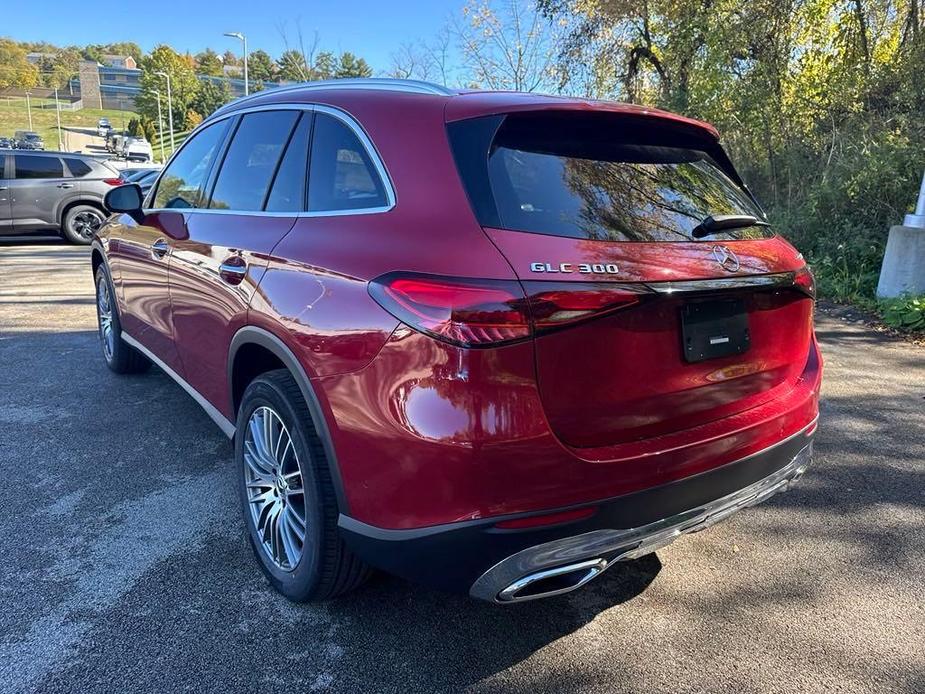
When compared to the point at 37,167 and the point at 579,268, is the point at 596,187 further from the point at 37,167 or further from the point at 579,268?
the point at 37,167

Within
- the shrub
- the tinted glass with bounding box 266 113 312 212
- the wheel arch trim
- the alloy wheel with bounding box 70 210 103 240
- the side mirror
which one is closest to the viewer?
the wheel arch trim

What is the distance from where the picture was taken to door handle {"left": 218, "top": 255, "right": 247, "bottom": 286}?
2697 millimetres

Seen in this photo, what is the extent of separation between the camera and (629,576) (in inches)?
109

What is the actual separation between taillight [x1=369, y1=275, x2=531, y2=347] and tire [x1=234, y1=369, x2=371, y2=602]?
2.33 ft

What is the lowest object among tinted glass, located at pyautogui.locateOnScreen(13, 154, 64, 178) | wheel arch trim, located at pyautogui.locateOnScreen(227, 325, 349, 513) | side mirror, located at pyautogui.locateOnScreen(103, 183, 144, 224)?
wheel arch trim, located at pyautogui.locateOnScreen(227, 325, 349, 513)

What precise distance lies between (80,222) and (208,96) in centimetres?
7644

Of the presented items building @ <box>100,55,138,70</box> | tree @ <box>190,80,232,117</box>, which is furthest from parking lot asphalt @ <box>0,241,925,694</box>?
building @ <box>100,55,138,70</box>

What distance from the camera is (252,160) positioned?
3.10 metres

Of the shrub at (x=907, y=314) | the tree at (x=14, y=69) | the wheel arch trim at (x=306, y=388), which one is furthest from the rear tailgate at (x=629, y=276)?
the tree at (x=14, y=69)

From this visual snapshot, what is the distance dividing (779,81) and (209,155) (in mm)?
9720

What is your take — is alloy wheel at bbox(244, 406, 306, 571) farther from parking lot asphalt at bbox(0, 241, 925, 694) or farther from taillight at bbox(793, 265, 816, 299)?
taillight at bbox(793, 265, 816, 299)

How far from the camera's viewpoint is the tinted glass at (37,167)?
12492 millimetres

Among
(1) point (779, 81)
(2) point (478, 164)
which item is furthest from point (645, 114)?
(1) point (779, 81)

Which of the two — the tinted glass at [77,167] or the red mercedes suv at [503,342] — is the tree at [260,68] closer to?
the tinted glass at [77,167]
